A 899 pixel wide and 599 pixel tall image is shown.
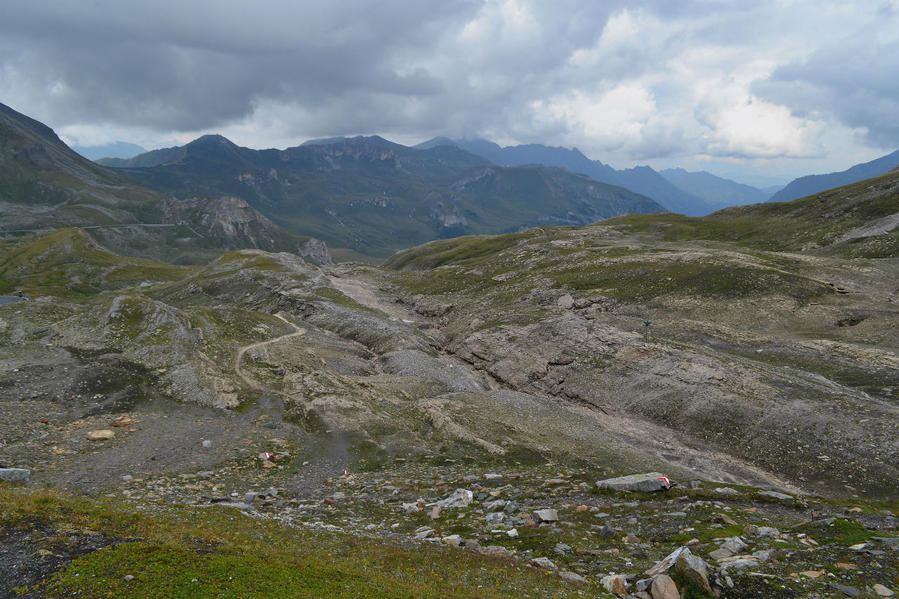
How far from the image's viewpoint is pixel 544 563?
71.1 feet

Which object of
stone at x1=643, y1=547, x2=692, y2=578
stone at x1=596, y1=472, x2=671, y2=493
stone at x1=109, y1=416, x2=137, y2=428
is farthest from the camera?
stone at x1=109, y1=416, x2=137, y2=428

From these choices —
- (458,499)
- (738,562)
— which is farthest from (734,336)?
(738,562)

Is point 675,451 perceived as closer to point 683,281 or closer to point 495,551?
point 495,551

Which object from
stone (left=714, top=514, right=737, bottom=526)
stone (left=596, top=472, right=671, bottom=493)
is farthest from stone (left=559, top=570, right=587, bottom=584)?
stone (left=596, top=472, right=671, bottom=493)

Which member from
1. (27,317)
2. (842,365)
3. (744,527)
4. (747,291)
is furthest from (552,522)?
(27,317)

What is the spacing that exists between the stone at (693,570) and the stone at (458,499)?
15.4 meters

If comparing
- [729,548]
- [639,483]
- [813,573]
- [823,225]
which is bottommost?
[639,483]

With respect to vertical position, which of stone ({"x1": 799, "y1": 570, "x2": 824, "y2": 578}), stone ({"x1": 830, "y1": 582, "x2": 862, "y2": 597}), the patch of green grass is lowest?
stone ({"x1": 799, "y1": 570, "x2": 824, "y2": 578})

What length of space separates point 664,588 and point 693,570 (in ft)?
4.79

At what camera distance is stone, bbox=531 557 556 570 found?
70.2ft

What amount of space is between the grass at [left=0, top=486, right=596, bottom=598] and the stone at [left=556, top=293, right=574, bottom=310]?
257 feet

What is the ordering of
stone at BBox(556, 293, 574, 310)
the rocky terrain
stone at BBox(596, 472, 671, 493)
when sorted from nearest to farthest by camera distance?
the rocky terrain
stone at BBox(596, 472, 671, 493)
stone at BBox(556, 293, 574, 310)

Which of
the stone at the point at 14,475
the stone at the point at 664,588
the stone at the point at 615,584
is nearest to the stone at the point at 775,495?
the stone at the point at 664,588

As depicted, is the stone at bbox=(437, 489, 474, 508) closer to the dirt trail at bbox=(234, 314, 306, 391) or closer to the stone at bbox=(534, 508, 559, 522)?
the stone at bbox=(534, 508, 559, 522)
